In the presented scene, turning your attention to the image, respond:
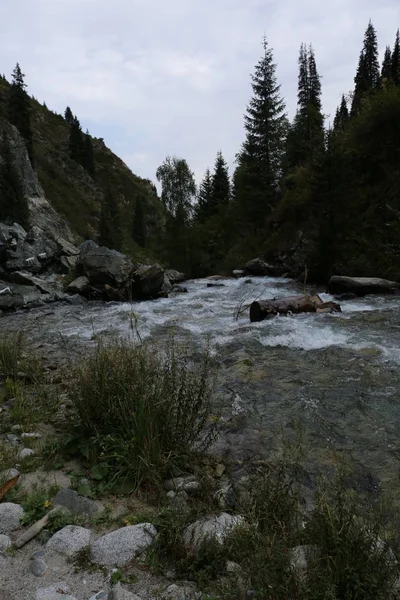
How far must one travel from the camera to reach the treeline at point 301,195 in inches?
674

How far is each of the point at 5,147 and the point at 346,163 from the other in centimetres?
2190

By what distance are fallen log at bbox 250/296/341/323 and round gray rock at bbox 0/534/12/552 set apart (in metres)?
8.14

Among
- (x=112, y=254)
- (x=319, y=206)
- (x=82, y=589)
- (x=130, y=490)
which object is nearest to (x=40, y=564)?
(x=82, y=589)

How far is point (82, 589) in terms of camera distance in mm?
2109

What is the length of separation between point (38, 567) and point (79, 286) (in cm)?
1448

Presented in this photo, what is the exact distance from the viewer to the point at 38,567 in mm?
2250

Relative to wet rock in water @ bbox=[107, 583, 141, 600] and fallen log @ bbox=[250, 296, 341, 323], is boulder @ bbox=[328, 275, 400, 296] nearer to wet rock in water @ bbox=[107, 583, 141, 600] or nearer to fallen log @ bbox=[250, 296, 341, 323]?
fallen log @ bbox=[250, 296, 341, 323]

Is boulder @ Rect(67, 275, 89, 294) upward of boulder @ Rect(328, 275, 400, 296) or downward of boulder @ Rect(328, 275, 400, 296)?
upward

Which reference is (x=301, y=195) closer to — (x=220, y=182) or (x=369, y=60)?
(x=220, y=182)

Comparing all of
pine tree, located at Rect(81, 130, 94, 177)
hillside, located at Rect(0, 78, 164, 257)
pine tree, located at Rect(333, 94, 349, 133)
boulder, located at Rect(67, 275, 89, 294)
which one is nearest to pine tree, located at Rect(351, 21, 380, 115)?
pine tree, located at Rect(333, 94, 349, 133)

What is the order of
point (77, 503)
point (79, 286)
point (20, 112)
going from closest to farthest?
point (77, 503), point (79, 286), point (20, 112)

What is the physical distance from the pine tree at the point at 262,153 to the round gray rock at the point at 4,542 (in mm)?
28860

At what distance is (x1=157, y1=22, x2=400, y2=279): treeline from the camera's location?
17.1 m

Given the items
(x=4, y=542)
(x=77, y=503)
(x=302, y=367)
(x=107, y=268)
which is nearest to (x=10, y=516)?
(x=4, y=542)
